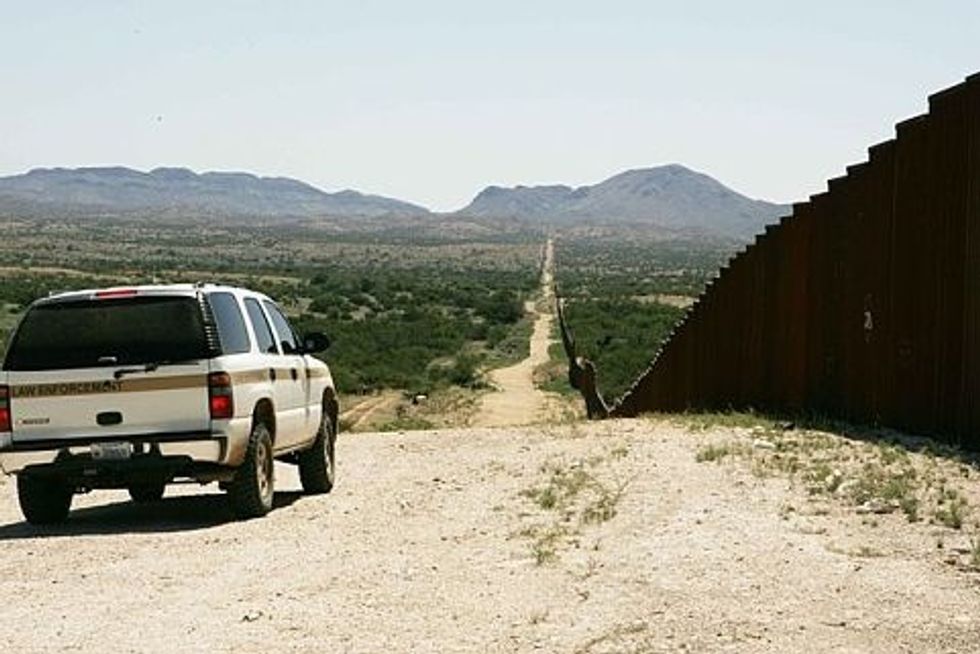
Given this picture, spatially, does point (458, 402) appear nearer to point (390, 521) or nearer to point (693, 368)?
point (693, 368)

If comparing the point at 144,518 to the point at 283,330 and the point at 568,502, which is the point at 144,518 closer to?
the point at 283,330

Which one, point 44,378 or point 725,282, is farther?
point 725,282

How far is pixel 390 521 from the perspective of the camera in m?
12.5

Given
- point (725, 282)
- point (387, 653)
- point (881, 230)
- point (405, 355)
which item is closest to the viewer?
point (387, 653)

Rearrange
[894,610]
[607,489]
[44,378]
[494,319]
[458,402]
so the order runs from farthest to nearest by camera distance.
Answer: [494,319], [458,402], [607,489], [44,378], [894,610]

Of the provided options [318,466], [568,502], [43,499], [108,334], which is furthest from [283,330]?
[568,502]

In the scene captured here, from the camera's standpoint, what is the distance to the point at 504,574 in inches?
378

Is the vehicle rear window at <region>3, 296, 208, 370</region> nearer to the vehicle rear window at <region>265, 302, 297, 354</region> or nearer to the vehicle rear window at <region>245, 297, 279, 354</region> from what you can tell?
the vehicle rear window at <region>245, 297, 279, 354</region>

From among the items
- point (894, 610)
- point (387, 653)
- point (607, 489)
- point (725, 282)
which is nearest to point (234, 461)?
point (607, 489)

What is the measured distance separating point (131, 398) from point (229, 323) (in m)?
1.19

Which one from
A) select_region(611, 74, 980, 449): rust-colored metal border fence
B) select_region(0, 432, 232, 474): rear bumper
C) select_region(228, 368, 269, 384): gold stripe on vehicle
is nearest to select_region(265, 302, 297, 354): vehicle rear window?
select_region(228, 368, 269, 384): gold stripe on vehicle

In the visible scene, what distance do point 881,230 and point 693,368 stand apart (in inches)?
311

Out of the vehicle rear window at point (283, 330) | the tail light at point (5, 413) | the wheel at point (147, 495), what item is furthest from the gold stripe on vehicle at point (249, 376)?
the wheel at point (147, 495)

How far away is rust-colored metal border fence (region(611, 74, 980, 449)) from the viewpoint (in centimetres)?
1593
